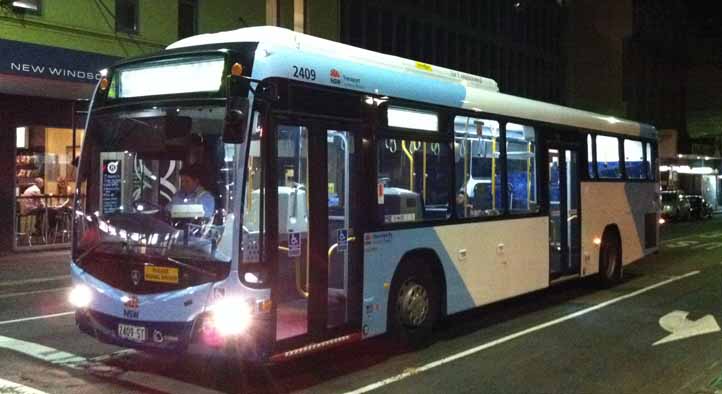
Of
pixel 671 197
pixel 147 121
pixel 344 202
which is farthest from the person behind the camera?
pixel 671 197

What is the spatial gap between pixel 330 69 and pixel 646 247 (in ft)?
32.2

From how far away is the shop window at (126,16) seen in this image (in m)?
19.2

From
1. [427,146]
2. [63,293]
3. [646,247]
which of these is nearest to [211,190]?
[427,146]

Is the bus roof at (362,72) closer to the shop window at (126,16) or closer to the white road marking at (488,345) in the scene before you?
the white road marking at (488,345)

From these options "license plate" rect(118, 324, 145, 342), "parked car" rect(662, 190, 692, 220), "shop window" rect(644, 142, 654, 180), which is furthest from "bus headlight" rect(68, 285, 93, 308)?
"parked car" rect(662, 190, 692, 220)

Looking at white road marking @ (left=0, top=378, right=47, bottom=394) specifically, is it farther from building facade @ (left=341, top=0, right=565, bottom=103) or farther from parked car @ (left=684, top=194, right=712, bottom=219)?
parked car @ (left=684, top=194, right=712, bottom=219)

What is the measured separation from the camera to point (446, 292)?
8.52 metres

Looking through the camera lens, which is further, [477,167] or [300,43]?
[477,167]

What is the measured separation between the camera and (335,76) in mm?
7000

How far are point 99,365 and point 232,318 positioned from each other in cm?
224

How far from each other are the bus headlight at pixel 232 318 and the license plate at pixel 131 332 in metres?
0.78

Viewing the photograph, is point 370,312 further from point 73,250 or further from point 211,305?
point 73,250

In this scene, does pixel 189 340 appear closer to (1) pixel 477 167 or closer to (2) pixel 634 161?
(1) pixel 477 167

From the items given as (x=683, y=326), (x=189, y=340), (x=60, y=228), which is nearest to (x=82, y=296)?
(x=189, y=340)
